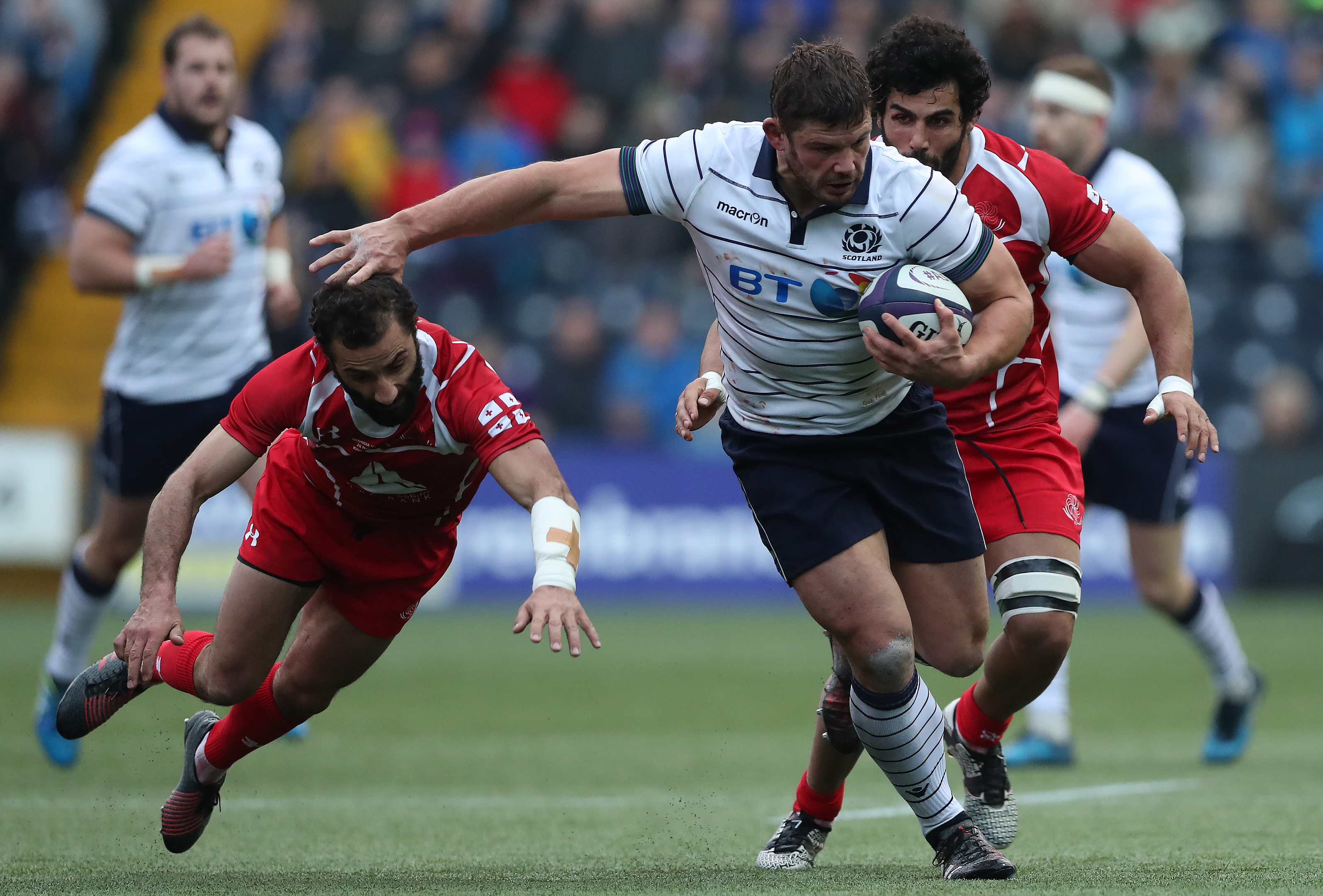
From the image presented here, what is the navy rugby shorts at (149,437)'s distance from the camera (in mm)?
7957

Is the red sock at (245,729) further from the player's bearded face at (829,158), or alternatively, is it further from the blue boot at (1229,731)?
the blue boot at (1229,731)

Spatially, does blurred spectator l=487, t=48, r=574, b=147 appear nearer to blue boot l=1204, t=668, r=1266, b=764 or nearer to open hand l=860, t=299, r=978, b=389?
blue boot l=1204, t=668, r=1266, b=764

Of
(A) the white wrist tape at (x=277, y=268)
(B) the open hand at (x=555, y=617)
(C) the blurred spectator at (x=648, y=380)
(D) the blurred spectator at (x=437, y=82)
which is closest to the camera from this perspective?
(B) the open hand at (x=555, y=617)

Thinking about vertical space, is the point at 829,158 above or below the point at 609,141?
above

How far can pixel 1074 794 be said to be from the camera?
7066mm

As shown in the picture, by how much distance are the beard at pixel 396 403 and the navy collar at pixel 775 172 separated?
1.15m

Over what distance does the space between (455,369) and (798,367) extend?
3.36ft

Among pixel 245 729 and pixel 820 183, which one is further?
pixel 245 729

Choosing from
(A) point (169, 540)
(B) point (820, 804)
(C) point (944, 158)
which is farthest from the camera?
(B) point (820, 804)

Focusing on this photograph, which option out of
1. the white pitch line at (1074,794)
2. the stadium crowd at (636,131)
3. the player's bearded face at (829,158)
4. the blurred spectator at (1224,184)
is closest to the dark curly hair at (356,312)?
the player's bearded face at (829,158)

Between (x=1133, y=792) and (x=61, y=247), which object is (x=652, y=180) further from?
(x=61, y=247)

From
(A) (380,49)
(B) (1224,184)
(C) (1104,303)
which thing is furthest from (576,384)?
(C) (1104,303)

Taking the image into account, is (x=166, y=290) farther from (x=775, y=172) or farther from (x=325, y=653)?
(x=775, y=172)

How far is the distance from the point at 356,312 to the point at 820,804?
7.06 ft
